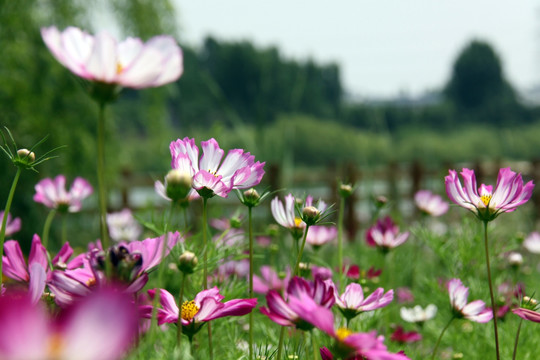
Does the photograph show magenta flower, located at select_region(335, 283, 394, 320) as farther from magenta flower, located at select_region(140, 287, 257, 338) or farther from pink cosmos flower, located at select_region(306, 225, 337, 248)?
pink cosmos flower, located at select_region(306, 225, 337, 248)

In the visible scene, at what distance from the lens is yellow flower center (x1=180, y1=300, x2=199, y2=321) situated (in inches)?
19.4

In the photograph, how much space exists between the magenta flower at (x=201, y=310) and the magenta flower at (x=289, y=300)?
0.04 metres

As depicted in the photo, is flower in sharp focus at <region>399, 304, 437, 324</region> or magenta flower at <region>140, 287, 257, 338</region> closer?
magenta flower at <region>140, 287, 257, 338</region>

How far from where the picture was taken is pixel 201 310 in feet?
1.53

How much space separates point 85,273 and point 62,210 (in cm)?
49

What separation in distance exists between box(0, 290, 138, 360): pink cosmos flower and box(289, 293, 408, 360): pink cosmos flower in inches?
5.7

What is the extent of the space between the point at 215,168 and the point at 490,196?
28cm

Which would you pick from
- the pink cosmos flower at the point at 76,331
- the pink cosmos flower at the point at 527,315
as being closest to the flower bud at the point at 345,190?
the pink cosmos flower at the point at 527,315

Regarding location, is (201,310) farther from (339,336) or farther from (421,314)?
(421,314)

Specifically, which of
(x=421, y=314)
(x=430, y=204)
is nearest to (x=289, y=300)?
(x=421, y=314)

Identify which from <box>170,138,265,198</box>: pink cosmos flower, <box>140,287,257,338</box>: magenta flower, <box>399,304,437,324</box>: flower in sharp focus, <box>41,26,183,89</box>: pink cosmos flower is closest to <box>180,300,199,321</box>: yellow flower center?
<box>140,287,257,338</box>: magenta flower

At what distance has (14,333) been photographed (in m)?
0.22

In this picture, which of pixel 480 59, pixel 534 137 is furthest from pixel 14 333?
pixel 480 59

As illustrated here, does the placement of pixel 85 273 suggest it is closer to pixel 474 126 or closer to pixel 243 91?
pixel 243 91
